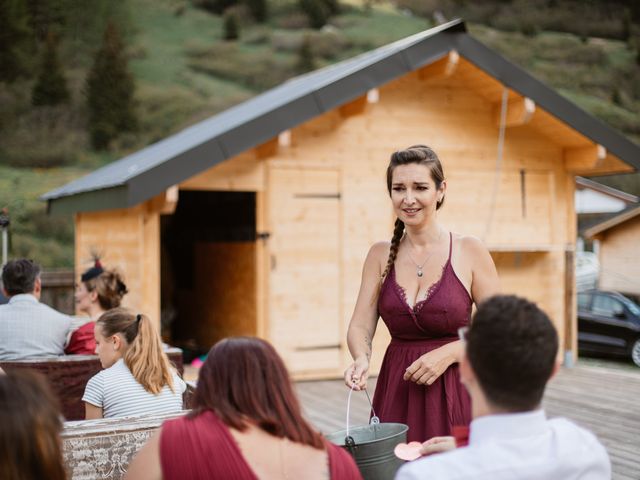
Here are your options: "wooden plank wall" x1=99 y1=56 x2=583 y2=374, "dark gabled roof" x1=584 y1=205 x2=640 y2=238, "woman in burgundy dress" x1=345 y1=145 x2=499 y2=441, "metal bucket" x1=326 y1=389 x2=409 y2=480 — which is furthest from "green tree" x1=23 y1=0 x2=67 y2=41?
"metal bucket" x1=326 y1=389 x2=409 y2=480

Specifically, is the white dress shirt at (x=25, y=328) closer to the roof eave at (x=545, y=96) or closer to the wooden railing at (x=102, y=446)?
the wooden railing at (x=102, y=446)

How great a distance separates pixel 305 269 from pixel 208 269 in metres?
3.09

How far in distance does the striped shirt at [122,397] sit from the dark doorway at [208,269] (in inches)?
226

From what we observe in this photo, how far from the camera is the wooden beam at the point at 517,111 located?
9.57 meters

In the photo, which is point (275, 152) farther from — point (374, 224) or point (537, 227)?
point (537, 227)

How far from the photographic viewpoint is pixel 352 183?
31.0 feet

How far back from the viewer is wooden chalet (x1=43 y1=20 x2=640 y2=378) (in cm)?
852

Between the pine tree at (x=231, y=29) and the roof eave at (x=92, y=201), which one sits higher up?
the pine tree at (x=231, y=29)

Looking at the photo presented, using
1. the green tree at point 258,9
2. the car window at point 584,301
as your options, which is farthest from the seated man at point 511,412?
the green tree at point 258,9

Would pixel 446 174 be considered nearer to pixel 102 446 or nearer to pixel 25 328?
pixel 25 328

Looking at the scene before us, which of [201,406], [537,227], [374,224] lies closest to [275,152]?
[374,224]

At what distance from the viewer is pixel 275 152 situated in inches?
347

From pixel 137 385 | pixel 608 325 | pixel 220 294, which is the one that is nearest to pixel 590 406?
pixel 220 294

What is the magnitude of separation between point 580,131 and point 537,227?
51.6 inches
